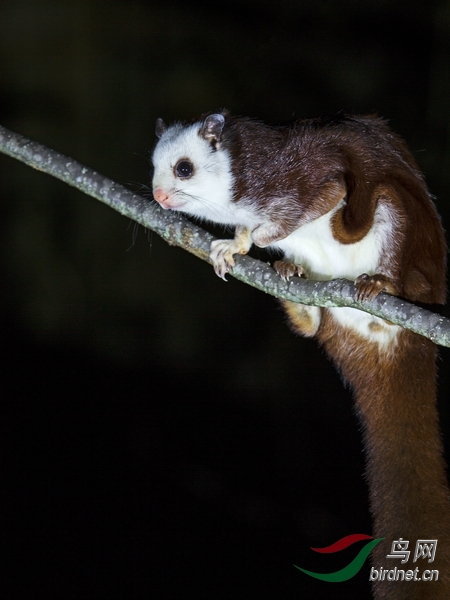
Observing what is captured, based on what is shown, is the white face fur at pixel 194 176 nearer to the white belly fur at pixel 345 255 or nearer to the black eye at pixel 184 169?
the black eye at pixel 184 169

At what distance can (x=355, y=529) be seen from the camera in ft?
18.4

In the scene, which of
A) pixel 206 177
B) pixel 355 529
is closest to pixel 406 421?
pixel 206 177

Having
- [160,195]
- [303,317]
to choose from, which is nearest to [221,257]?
[160,195]

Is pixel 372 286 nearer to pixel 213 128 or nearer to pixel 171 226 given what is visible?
pixel 171 226

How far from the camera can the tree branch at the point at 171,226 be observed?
2.48 m

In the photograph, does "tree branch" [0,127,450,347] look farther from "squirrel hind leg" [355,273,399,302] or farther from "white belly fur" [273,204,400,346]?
"white belly fur" [273,204,400,346]

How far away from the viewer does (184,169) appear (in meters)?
3.02

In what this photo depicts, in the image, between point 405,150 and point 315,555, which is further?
point 315,555

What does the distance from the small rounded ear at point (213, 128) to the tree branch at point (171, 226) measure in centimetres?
46

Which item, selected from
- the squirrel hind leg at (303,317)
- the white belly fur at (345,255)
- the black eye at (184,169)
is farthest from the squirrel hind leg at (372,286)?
the black eye at (184,169)

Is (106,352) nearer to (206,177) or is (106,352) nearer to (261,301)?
(261,301)

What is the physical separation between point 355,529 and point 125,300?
2541 millimetres

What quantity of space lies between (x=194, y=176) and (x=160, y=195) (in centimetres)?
18

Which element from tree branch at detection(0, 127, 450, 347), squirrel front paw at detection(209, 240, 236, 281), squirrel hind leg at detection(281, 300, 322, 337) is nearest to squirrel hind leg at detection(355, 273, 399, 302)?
tree branch at detection(0, 127, 450, 347)
